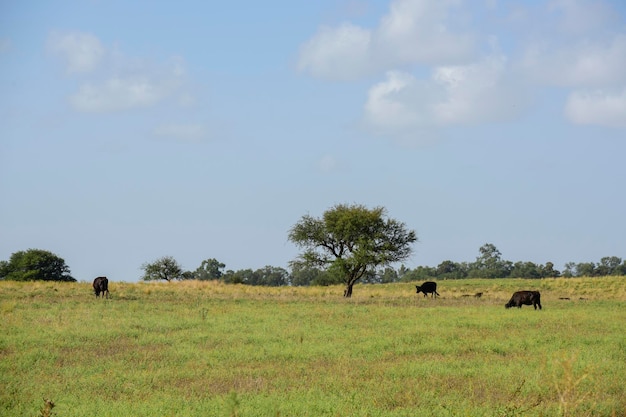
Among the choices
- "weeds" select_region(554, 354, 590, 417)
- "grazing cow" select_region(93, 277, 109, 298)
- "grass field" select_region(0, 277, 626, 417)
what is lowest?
"grass field" select_region(0, 277, 626, 417)

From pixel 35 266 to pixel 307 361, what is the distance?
87.4 metres

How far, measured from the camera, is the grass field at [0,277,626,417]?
1330 centimetres

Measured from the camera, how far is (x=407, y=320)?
2986 cm

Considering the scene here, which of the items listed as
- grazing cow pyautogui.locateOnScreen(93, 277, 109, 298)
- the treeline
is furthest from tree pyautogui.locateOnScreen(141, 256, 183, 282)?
grazing cow pyautogui.locateOnScreen(93, 277, 109, 298)

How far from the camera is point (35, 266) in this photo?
96875 mm

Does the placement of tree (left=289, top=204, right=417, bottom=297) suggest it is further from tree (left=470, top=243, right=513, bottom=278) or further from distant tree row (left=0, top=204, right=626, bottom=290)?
tree (left=470, top=243, right=513, bottom=278)

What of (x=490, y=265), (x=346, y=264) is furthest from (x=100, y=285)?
(x=490, y=265)

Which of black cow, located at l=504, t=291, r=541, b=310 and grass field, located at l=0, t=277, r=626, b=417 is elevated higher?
black cow, located at l=504, t=291, r=541, b=310

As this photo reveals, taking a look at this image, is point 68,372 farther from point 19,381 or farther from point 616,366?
point 616,366

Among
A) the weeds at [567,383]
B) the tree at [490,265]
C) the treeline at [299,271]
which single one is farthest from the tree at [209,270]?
the weeds at [567,383]

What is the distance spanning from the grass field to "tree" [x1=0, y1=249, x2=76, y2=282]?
6377cm

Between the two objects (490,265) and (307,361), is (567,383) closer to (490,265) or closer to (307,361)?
(307,361)

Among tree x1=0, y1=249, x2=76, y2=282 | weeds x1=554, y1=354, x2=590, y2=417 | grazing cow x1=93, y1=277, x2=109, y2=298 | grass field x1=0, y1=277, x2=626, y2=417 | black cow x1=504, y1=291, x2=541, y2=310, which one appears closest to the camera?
weeds x1=554, y1=354, x2=590, y2=417

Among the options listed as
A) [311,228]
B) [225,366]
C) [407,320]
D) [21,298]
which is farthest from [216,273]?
[225,366]
